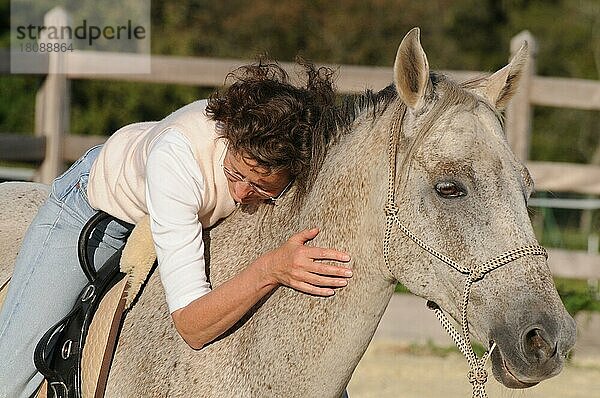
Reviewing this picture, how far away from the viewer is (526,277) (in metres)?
2.20

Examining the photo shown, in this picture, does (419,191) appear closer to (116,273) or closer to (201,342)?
(201,342)

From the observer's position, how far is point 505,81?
2588 millimetres

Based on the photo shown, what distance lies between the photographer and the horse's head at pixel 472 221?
2.16 meters

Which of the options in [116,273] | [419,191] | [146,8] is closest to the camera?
[419,191]

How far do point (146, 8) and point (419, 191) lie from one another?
10761 mm

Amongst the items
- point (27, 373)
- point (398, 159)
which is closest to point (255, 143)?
point (398, 159)

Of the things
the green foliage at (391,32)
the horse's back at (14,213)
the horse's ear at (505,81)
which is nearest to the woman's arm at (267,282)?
the horse's ear at (505,81)

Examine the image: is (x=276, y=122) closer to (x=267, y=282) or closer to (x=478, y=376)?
(x=267, y=282)

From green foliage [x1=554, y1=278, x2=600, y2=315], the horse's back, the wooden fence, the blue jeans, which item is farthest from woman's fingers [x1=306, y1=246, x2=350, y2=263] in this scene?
green foliage [x1=554, y1=278, x2=600, y2=315]

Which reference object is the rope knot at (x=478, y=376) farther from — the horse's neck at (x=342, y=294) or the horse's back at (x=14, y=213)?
the horse's back at (x=14, y=213)

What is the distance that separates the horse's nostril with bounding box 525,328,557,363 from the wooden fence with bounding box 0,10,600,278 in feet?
14.8

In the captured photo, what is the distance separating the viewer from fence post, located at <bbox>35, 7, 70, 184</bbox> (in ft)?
23.0

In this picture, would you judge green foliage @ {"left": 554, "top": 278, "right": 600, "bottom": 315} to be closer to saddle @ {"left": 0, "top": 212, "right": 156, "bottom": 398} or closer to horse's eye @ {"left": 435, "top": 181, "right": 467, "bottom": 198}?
saddle @ {"left": 0, "top": 212, "right": 156, "bottom": 398}

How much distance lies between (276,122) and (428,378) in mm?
3825
